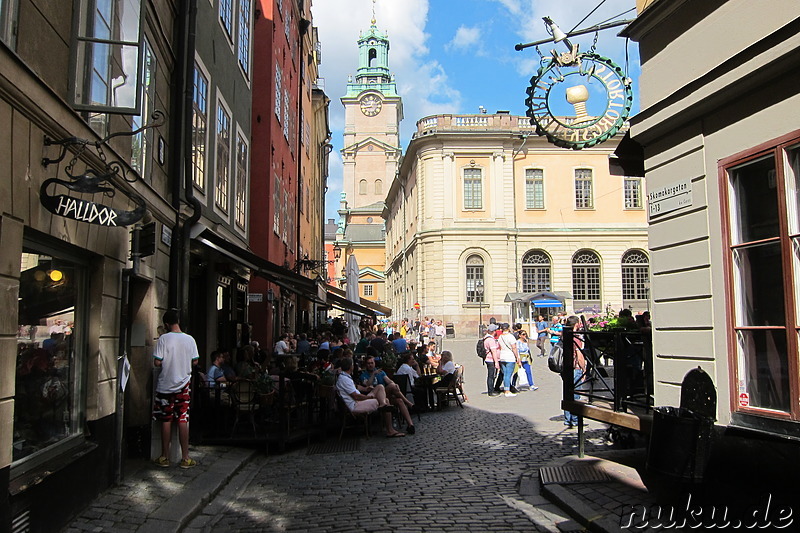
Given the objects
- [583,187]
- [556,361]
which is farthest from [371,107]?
[556,361]

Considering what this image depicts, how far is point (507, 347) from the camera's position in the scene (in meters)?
15.7

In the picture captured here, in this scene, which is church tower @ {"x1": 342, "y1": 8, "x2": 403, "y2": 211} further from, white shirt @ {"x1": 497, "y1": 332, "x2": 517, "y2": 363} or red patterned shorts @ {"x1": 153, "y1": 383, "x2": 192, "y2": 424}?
red patterned shorts @ {"x1": 153, "y1": 383, "x2": 192, "y2": 424}

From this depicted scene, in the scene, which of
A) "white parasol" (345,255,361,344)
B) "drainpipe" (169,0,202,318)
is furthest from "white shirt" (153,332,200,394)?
"white parasol" (345,255,361,344)

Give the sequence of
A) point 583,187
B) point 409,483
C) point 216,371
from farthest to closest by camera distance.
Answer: point 583,187 < point 216,371 < point 409,483

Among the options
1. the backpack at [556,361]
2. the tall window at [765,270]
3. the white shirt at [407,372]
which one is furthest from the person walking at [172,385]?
the white shirt at [407,372]

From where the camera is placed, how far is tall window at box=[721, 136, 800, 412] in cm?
511

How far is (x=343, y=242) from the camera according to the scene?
4035 inches

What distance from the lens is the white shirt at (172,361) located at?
7.78 meters

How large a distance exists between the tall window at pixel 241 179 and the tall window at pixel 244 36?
1.88 metres

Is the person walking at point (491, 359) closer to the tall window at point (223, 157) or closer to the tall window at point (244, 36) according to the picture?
the tall window at point (223, 157)

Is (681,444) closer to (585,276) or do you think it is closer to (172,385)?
(172,385)

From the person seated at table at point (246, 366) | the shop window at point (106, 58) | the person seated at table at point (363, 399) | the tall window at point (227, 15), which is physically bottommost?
the person seated at table at point (363, 399)

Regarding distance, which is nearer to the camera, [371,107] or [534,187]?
[534,187]

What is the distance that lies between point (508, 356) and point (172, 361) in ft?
31.0
